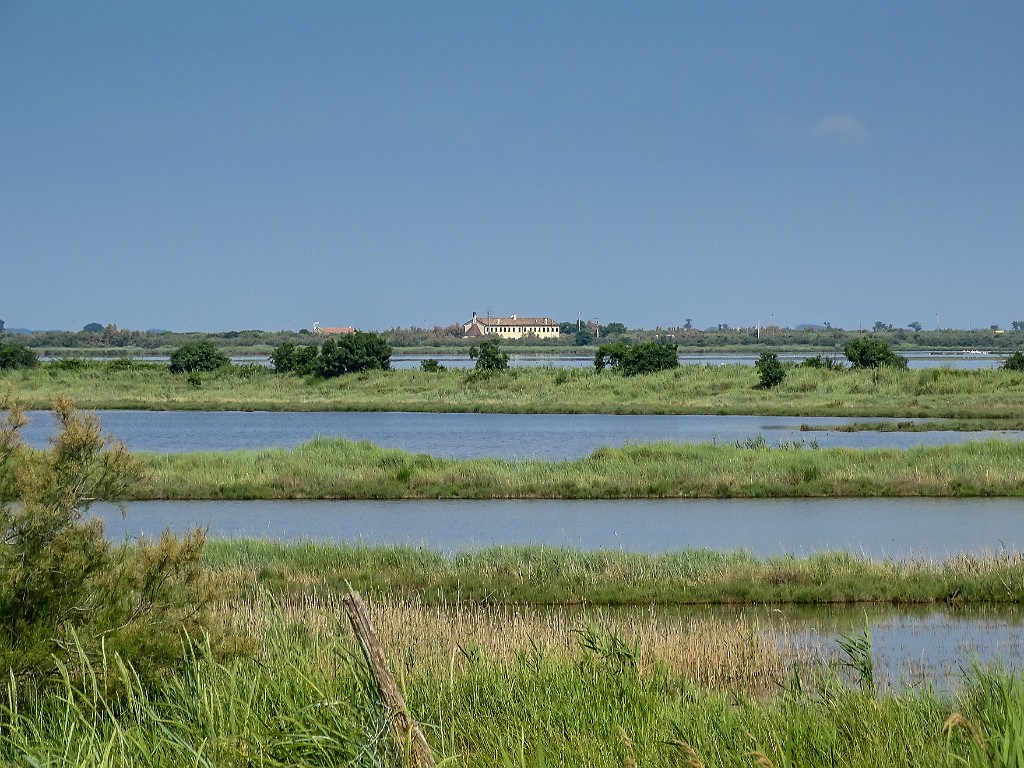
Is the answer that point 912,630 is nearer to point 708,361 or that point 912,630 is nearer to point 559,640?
point 559,640

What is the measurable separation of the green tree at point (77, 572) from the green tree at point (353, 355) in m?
65.2

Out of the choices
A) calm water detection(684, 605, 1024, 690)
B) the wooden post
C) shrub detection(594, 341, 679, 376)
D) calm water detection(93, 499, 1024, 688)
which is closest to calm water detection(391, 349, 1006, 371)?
shrub detection(594, 341, 679, 376)

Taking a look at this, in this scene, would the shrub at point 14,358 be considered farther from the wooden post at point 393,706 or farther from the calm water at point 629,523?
the wooden post at point 393,706

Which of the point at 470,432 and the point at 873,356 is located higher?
the point at 873,356

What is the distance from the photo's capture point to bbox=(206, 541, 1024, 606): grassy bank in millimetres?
16469

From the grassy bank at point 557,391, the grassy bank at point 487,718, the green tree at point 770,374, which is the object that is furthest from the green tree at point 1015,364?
the grassy bank at point 487,718

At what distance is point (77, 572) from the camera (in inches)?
321

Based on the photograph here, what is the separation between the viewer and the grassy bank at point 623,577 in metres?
16.5

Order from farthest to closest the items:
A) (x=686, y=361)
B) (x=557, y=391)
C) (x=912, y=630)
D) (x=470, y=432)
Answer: (x=686, y=361)
(x=557, y=391)
(x=470, y=432)
(x=912, y=630)

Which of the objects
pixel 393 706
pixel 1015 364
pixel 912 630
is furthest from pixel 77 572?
pixel 1015 364

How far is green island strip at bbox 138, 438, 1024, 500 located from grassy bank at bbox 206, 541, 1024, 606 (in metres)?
9.72

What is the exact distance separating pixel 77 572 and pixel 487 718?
2.96 meters

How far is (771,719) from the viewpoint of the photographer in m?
7.46

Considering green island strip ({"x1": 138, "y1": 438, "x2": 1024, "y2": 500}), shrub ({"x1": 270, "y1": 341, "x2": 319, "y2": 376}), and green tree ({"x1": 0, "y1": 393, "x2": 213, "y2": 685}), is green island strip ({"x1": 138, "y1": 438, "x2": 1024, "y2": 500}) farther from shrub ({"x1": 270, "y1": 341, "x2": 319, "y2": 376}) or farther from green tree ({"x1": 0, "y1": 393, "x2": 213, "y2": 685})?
shrub ({"x1": 270, "y1": 341, "x2": 319, "y2": 376})
